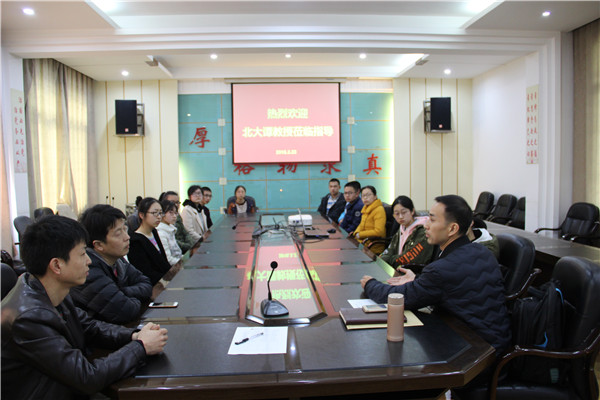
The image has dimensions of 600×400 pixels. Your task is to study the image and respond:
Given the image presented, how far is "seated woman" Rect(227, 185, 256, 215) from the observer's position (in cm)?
611

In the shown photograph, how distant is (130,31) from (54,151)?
7.53ft

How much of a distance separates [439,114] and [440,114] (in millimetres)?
17

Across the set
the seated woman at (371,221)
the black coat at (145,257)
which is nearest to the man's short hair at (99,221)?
the black coat at (145,257)

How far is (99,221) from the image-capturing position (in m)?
1.83

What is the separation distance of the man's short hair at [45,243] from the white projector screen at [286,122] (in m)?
6.10

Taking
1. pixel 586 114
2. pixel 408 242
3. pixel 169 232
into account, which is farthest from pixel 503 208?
pixel 169 232

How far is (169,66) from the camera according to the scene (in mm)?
6820

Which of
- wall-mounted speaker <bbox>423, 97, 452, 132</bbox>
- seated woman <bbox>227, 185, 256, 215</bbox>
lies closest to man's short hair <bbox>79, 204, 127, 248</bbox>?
seated woman <bbox>227, 185, 256, 215</bbox>

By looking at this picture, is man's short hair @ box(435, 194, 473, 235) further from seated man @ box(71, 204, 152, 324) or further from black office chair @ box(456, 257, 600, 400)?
seated man @ box(71, 204, 152, 324)

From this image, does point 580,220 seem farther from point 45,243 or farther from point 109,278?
point 45,243

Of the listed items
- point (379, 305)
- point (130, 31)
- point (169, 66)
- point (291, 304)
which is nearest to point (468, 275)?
point (379, 305)

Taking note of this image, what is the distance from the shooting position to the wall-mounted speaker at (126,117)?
22.4 ft

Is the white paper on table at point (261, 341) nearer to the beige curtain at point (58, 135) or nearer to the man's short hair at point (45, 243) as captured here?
the man's short hair at point (45, 243)

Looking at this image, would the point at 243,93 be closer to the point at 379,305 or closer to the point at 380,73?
the point at 380,73
